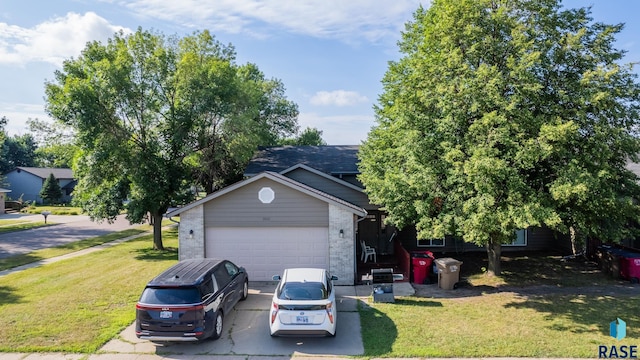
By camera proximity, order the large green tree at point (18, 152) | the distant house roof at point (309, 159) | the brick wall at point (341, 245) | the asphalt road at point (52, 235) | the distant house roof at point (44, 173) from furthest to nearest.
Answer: the large green tree at point (18, 152), the distant house roof at point (44, 173), the asphalt road at point (52, 235), the distant house roof at point (309, 159), the brick wall at point (341, 245)

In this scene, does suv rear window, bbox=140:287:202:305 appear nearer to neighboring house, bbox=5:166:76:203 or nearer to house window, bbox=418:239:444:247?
house window, bbox=418:239:444:247

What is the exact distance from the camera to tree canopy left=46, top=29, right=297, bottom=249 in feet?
65.3

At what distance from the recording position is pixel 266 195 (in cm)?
1512

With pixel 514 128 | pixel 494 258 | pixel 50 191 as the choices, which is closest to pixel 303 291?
pixel 514 128

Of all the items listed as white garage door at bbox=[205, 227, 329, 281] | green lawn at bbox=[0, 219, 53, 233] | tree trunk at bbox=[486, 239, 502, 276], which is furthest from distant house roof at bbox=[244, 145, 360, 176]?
green lawn at bbox=[0, 219, 53, 233]

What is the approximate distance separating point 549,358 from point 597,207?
550 cm

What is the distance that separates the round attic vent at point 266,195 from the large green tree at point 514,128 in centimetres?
419

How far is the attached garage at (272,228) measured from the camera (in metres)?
14.9

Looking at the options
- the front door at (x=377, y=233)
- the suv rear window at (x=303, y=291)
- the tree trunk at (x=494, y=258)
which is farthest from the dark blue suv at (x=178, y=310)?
the front door at (x=377, y=233)

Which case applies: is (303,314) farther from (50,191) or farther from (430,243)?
(50,191)

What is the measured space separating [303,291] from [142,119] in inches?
636

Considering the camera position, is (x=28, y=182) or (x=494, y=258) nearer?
(x=494, y=258)

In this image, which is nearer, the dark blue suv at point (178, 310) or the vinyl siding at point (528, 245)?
the dark blue suv at point (178, 310)

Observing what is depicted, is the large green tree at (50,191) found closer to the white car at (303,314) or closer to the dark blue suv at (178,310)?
the dark blue suv at (178,310)
